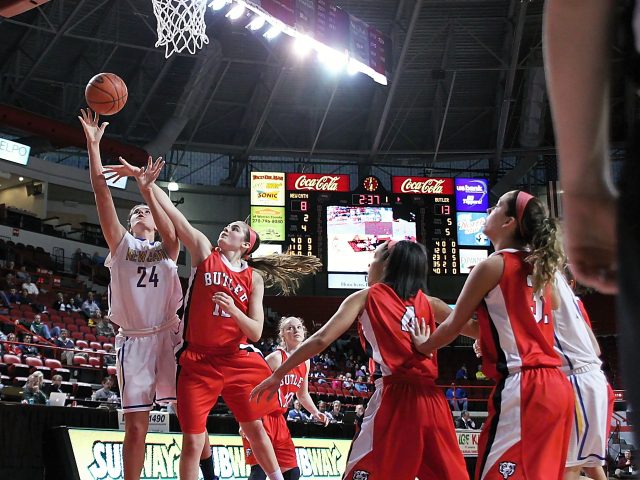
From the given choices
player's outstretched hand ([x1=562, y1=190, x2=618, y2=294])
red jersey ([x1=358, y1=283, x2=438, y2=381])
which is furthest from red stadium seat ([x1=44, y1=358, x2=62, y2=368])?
player's outstretched hand ([x1=562, y1=190, x2=618, y2=294])

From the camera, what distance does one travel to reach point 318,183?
998 inches

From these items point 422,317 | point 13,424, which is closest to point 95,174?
point 13,424

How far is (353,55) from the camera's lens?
2158 centimetres

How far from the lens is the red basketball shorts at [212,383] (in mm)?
5723

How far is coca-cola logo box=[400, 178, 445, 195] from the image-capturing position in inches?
1021

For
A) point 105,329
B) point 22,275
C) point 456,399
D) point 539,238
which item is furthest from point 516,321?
point 22,275

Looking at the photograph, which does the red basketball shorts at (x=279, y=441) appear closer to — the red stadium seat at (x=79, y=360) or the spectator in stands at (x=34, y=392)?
the spectator in stands at (x=34, y=392)

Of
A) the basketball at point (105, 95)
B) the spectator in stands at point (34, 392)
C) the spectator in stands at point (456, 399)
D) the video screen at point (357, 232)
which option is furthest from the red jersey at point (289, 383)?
the video screen at point (357, 232)

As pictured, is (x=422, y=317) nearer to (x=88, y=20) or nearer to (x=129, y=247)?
(x=129, y=247)

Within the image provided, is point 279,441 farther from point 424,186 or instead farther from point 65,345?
point 424,186

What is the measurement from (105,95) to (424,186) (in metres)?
20.1

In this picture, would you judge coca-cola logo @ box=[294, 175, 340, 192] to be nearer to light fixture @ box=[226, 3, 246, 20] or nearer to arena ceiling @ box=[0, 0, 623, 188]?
arena ceiling @ box=[0, 0, 623, 188]

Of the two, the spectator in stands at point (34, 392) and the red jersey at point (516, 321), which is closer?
the red jersey at point (516, 321)

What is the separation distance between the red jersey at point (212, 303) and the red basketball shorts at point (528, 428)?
266 cm
